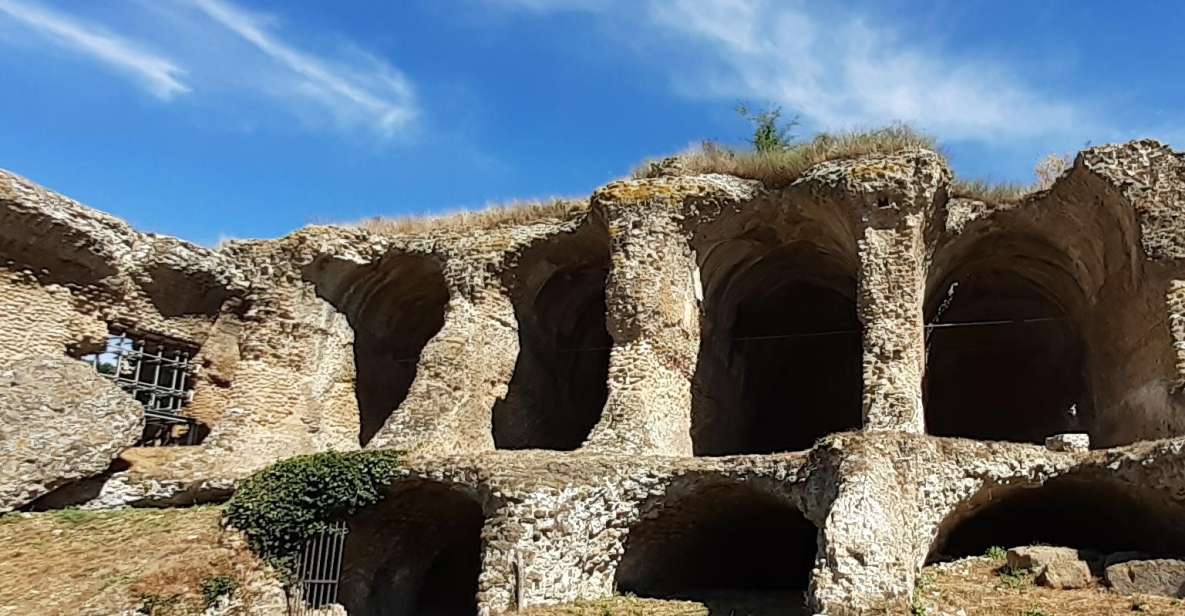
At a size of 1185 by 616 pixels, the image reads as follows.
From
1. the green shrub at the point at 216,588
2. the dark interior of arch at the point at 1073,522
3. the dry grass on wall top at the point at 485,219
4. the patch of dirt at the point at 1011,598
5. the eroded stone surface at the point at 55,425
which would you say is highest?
the dry grass on wall top at the point at 485,219

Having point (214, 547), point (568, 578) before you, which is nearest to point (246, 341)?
point (214, 547)

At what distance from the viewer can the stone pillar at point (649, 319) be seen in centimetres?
1558

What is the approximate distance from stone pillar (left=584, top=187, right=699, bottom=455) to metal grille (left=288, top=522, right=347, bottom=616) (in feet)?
13.1

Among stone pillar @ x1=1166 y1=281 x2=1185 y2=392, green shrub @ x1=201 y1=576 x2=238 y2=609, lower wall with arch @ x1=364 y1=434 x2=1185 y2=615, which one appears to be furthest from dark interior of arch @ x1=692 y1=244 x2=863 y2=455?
green shrub @ x1=201 y1=576 x2=238 y2=609

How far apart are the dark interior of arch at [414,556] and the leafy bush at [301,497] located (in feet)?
1.58

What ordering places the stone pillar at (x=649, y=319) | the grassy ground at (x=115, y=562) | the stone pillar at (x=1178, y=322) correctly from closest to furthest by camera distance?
1. the grassy ground at (x=115, y=562)
2. the stone pillar at (x=1178, y=322)
3. the stone pillar at (x=649, y=319)

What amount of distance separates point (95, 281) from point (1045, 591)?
15.8 meters

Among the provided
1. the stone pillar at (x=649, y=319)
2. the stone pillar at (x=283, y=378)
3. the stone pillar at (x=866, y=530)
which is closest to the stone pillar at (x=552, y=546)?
the stone pillar at (x=649, y=319)

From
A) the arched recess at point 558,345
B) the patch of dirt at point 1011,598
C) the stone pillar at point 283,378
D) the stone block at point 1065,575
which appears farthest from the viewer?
the arched recess at point 558,345

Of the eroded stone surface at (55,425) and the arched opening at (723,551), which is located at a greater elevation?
the eroded stone surface at (55,425)

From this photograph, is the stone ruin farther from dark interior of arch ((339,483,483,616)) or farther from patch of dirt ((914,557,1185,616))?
patch of dirt ((914,557,1185,616))

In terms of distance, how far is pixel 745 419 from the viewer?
1952 centimetres

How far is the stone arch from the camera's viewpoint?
17.6 metres

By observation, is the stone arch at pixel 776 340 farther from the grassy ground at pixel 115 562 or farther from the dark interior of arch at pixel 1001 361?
the grassy ground at pixel 115 562
